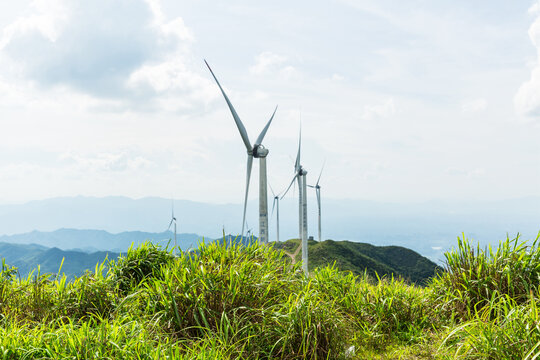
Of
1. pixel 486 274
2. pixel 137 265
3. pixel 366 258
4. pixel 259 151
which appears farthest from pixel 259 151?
pixel 366 258

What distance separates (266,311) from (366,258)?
321 ft

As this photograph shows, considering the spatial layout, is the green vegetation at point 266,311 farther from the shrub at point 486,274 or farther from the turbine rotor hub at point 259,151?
the turbine rotor hub at point 259,151

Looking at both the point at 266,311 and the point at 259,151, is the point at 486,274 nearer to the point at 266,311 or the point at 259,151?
the point at 266,311

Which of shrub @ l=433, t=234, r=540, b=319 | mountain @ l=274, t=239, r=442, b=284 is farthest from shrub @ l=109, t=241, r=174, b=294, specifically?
mountain @ l=274, t=239, r=442, b=284

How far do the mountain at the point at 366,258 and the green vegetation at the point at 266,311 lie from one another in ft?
210

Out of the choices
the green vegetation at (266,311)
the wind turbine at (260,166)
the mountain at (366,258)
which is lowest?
the mountain at (366,258)

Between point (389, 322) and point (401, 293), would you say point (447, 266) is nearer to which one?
point (401, 293)

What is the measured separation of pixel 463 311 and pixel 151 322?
7.77 metres

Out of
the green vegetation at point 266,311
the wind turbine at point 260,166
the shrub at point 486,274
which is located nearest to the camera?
the green vegetation at point 266,311

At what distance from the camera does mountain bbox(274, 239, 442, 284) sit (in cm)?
9019

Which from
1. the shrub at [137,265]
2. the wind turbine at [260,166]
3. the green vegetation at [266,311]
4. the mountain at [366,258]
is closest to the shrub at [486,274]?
the green vegetation at [266,311]

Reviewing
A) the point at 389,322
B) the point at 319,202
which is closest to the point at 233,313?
the point at 389,322

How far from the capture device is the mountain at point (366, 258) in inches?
3551

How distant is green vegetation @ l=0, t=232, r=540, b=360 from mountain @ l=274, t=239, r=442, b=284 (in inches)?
2521
